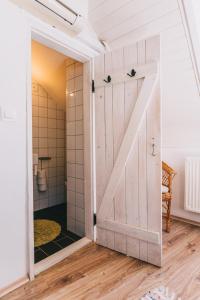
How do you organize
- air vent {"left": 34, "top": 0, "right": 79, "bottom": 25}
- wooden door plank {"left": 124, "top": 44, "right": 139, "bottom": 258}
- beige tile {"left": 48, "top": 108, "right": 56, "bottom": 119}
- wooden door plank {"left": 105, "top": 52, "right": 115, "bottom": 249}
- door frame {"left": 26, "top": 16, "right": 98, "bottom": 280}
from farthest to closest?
beige tile {"left": 48, "top": 108, "right": 56, "bottom": 119}, wooden door plank {"left": 105, "top": 52, "right": 115, "bottom": 249}, wooden door plank {"left": 124, "top": 44, "right": 139, "bottom": 258}, door frame {"left": 26, "top": 16, "right": 98, "bottom": 280}, air vent {"left": 34, "top": 0, "right": 79, "bottom": 25}

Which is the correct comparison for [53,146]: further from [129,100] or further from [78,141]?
[129,100]

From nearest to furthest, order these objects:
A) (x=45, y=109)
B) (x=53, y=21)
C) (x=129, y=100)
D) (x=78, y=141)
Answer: (x=53, y=21) → (x=129, y=100) → (x=78, y=141) → (x=45, y=109)

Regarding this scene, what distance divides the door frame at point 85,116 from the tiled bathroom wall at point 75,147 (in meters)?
0.14

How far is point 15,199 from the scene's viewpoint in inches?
57.5

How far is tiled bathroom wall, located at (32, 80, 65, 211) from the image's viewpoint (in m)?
3.15

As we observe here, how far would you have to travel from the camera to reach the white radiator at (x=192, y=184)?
239cm

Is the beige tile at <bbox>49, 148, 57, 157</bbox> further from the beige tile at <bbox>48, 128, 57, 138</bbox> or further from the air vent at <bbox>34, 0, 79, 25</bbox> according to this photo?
the air vent at <bbox>34, 0, 79, 25</bbox>

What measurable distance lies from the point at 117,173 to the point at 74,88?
1172 millimetres

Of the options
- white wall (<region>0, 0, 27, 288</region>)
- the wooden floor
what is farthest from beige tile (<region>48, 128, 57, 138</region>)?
the wooden floor

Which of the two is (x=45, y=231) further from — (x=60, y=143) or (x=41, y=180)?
(x=60, y=143)

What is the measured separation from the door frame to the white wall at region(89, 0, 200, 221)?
14.1 inches

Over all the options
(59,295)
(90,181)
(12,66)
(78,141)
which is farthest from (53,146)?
(59,295)

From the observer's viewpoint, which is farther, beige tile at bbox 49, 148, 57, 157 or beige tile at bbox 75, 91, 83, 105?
beige tile at bbox 49, 148, 57, 157

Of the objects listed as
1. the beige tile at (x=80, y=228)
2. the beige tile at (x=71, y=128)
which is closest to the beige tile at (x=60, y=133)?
the beige tile at (x=71, y=128)
